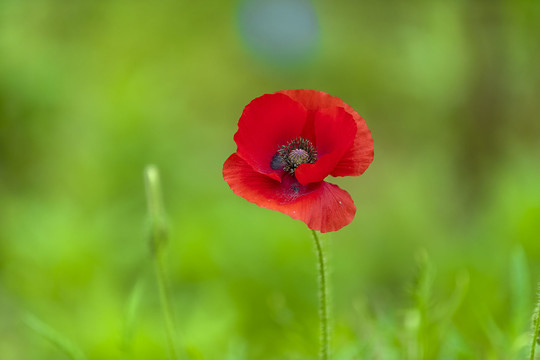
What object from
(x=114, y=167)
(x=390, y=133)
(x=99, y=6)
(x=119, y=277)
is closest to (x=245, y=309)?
(x=119, y=277)

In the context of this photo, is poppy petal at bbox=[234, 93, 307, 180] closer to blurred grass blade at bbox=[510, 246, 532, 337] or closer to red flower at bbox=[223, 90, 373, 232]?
red flower at bbox=[223, 90, 373, 232]

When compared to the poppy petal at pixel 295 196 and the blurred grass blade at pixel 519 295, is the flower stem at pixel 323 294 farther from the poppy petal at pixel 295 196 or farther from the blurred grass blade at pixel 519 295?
the blurred grass blade at pixel 519 295

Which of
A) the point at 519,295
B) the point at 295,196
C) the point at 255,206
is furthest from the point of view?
the point at 255,206

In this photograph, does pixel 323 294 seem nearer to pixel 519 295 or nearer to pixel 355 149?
pixel 355 149

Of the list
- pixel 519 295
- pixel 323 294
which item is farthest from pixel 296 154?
pixel 519 295

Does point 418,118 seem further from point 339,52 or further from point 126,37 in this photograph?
point 126,37

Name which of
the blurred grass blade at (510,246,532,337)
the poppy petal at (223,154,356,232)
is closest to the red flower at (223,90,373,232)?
the poppy petal at (223,154,356,232)
